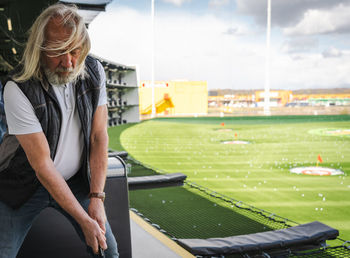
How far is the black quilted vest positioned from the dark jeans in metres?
0.03

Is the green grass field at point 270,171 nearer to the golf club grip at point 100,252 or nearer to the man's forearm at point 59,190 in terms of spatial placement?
the golf club grip at point 100,252

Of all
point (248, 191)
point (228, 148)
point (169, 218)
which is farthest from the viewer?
point (228, 148)

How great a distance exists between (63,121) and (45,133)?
0.09 metres

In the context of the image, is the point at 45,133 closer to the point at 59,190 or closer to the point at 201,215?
the point at 59,190

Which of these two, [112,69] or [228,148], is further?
[112,69]

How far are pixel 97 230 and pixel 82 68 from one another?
25.4 inches

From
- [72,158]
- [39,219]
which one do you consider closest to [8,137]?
[72,158]

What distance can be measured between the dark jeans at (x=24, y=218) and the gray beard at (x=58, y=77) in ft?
1.42

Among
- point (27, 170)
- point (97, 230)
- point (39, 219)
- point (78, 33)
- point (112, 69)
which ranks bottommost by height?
point (39, 219)

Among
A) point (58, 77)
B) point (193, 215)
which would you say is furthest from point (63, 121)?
point (193, 215)

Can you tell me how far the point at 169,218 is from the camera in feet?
16.6

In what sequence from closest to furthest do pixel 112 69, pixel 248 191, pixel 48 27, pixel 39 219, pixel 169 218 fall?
pixel 48 27
pixel 39 219
pixel 169 218
pixel 248 191
pixel 112 69

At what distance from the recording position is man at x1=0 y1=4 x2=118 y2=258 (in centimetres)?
143

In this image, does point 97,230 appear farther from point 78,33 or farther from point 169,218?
point 169,218
